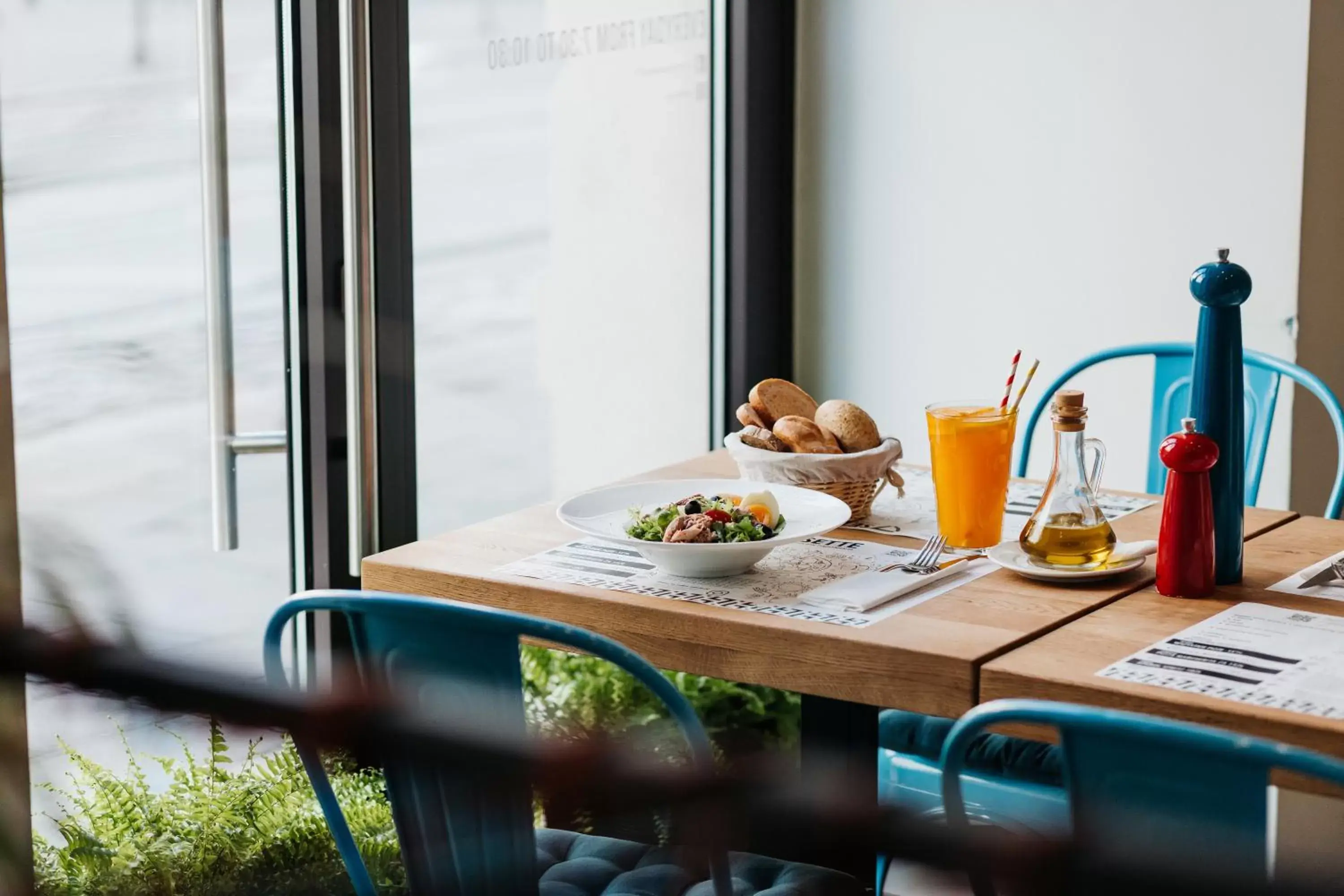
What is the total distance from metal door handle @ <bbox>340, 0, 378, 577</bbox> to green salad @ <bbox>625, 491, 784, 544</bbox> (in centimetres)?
70

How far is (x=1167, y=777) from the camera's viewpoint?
0.91 meters

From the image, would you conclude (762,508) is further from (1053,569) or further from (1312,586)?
(1312,586)

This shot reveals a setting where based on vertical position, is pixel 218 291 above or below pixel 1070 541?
above

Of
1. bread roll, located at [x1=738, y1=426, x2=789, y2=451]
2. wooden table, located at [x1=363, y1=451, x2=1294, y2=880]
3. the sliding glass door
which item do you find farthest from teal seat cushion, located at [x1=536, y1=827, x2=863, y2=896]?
the sliding glass door

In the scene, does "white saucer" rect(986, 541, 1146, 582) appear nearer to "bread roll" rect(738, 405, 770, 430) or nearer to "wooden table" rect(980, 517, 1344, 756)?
"wooden table" rect(980, 517, 1344, 756)

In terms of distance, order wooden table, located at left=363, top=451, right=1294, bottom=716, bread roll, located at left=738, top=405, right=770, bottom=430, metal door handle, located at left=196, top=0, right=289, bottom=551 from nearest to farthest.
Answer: wooden table, located at left=363, top=451, right=1294, bottom=716 → bread roll, located at left=738, top=405, right=770, bottom=430 → metal door handle, located at left=196, top=0, right=289, bottom=551

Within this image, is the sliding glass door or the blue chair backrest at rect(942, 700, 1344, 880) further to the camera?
Result: the sliding glass door

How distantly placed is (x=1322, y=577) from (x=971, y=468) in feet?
1.22

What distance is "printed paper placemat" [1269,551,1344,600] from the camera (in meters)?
1.44

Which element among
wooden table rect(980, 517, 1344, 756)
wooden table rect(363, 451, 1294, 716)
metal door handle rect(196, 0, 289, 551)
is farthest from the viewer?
metal door handle rect(196, 0, 289, 551)

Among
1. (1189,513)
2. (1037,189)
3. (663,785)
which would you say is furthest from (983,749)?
(663,785)

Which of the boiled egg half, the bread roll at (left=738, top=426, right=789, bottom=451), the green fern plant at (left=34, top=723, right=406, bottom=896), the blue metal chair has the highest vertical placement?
the bread roll at (left=738, top=426, right=789, bottom=451)

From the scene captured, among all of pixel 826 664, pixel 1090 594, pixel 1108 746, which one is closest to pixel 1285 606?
pixel 1090 594

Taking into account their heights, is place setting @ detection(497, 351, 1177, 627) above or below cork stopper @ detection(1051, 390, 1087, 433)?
below
